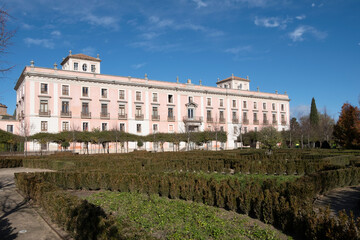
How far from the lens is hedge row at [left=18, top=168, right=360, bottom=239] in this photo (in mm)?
5191

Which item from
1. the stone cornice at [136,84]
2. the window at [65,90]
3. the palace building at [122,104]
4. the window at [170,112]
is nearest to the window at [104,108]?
the palace building at [122,104]

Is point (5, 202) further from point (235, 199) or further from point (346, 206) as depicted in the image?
point (346, 206)

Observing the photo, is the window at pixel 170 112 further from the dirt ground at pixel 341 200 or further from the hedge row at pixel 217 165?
the dirt ground at pixel 341 200

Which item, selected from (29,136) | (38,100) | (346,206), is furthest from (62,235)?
(38,100)

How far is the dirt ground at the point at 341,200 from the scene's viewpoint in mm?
8000

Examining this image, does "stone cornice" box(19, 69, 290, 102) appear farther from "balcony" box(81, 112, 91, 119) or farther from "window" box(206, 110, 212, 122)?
"balcony" box(81, 112, 91, 119)

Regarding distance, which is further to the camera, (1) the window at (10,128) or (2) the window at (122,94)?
(2) the window at (122,94)

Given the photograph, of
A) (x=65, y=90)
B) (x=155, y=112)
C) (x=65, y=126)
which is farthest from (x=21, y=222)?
(x=155, y=112)

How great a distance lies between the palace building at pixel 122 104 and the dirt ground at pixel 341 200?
98.7 feet

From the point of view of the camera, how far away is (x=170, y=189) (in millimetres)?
9281

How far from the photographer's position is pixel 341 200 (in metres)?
9.19

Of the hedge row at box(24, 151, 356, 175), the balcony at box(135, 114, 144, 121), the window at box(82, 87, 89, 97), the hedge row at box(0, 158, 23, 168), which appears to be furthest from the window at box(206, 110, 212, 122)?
the hedge row at box(0, 158, 23, 168)

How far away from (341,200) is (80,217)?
803 cm

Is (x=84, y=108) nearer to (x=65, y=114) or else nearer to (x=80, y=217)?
(x=65, y=114)
